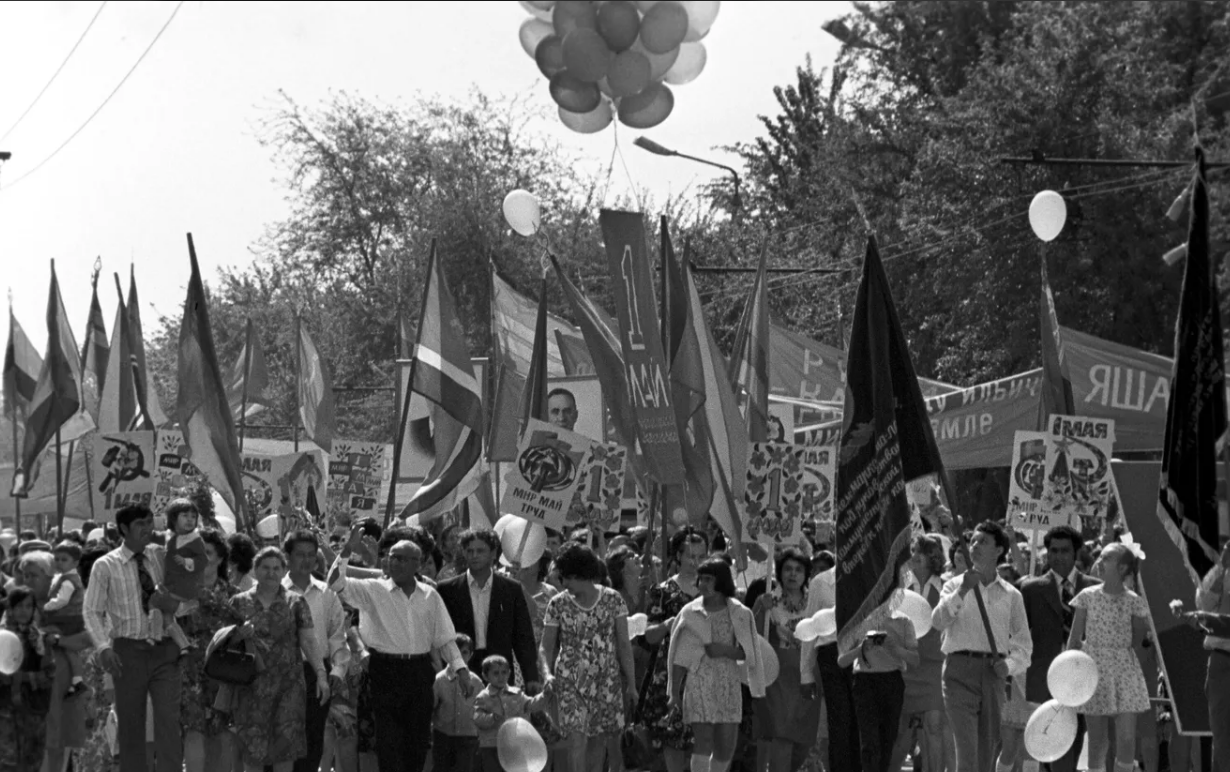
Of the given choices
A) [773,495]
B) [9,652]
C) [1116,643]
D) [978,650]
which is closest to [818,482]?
[773,495]

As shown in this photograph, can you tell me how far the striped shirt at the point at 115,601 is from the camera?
491 inches

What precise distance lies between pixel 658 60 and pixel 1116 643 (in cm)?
729

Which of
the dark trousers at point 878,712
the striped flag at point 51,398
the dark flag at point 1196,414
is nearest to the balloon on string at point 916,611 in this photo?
the dark trousers at point 878,712

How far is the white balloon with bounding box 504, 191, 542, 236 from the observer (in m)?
19.8

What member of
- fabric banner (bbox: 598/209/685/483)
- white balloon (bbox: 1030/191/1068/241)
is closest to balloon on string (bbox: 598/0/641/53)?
fabric banner (bbox: 598/209/685/483)

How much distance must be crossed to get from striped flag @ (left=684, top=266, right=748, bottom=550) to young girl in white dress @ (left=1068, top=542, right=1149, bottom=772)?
4.53 metres

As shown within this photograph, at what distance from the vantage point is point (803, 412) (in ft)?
88.2

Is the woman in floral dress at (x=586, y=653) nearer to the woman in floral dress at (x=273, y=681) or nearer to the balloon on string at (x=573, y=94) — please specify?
the woman in floral dress at (x=273, y=681)

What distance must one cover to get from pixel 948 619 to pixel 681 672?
1834mm

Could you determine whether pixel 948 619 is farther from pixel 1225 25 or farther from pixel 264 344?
pixel 264 344

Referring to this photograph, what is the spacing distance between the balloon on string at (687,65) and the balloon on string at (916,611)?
21.6 ft

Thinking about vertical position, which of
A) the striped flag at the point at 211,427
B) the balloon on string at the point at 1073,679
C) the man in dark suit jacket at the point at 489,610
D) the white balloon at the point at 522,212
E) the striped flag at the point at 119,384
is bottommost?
the balloon on string at the point at 1073,679

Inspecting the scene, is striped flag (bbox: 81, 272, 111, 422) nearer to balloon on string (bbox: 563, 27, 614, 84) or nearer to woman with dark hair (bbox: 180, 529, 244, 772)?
woman with dark hair (bbox: 180, 529, 244, 772)

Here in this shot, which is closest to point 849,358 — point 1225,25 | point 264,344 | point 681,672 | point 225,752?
point 681,672
